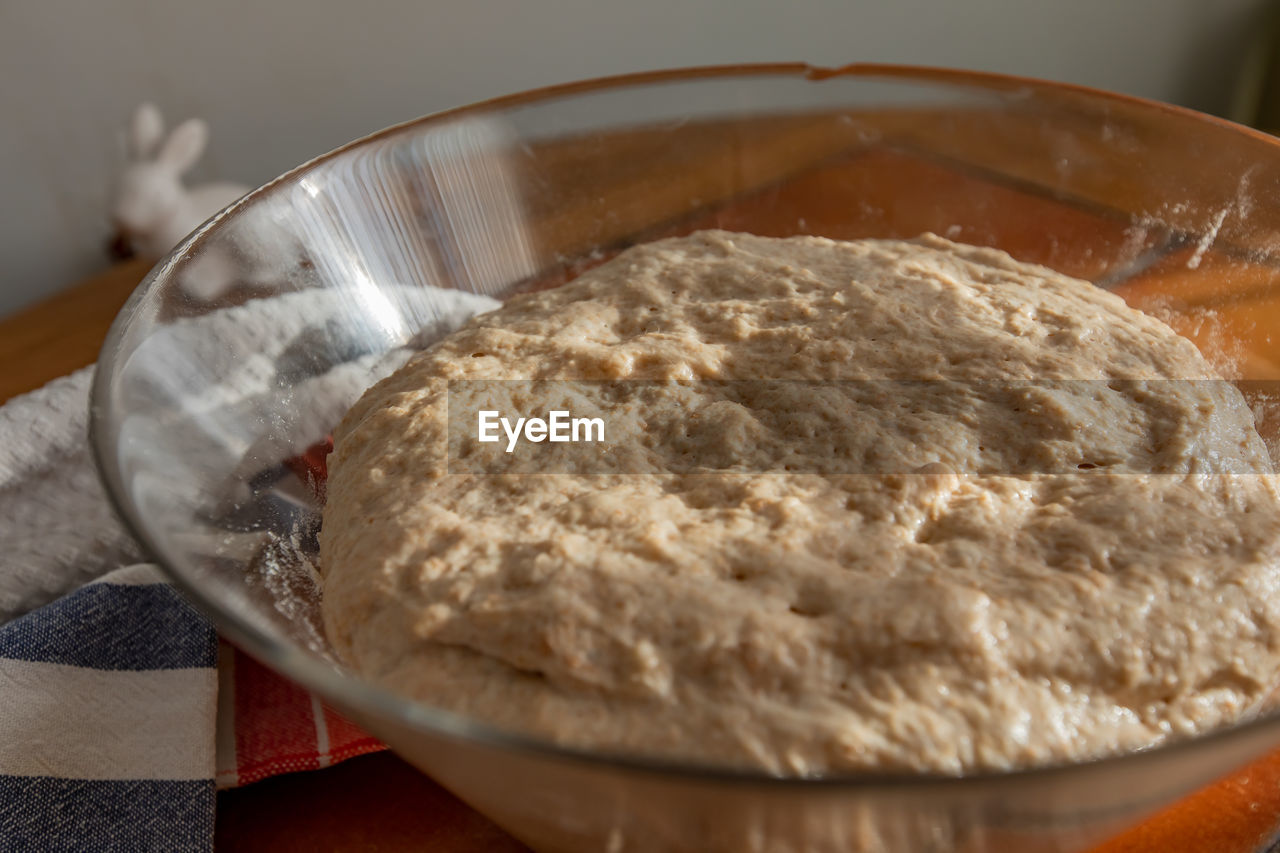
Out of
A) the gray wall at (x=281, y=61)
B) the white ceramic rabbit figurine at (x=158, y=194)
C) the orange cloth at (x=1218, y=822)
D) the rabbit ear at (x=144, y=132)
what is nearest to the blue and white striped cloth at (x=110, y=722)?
the orange cloth at (x=1218, y=822)

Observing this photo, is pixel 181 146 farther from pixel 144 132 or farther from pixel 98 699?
pixel 98 699

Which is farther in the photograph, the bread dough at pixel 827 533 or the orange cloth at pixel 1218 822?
the orange cloth at pixel 1218 822

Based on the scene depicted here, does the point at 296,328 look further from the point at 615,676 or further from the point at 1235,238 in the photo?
the point at 1235,238

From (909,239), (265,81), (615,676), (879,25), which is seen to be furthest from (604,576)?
(879,25)

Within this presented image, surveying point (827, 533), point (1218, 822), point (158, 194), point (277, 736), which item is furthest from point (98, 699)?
point (158, 194)

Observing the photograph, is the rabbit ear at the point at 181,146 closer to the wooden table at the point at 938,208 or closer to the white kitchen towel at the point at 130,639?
the wooden table at the point at 938,208

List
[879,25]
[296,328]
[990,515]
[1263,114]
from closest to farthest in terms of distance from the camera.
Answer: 1. [990,515]
2. [296,328]
3. [879,25]
4. [1263,114]

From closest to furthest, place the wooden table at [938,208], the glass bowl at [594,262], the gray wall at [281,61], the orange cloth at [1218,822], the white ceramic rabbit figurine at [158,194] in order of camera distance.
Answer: the glass bowl at [594,262] → the orange cloth at [1218,822] → the wooden table at [938,208] → the white ceramic rabbit figurine at [158,194] → the gray wall at [281,61]
